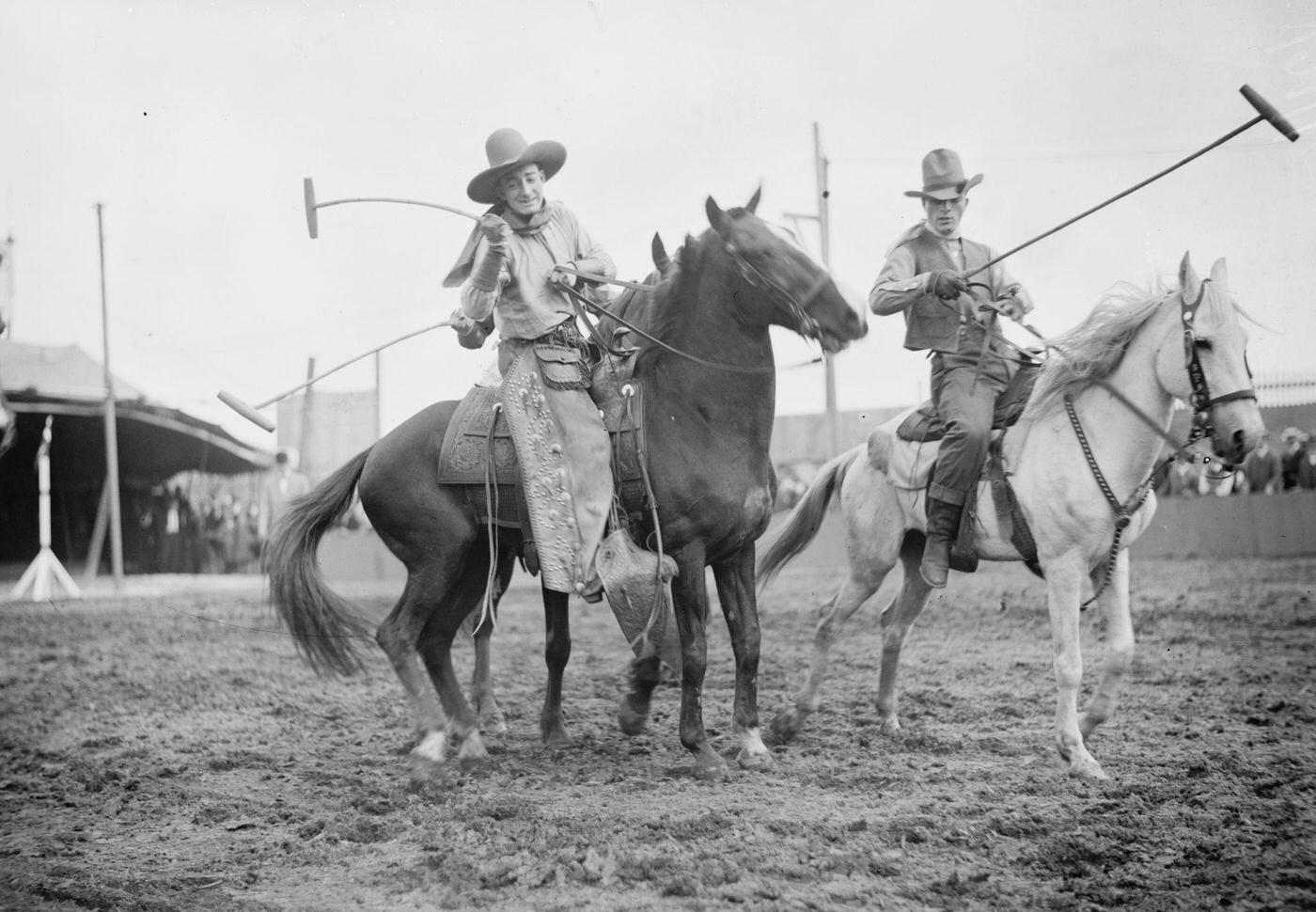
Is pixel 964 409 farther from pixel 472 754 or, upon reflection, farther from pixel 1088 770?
pixel 472 754

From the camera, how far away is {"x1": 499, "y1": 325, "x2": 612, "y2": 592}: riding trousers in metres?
5.12

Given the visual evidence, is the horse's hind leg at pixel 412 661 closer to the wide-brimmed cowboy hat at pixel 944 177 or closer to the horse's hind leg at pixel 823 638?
the horse's hind leg at pixel 823 638

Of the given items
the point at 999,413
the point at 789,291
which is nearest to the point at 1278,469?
the point at 999,413

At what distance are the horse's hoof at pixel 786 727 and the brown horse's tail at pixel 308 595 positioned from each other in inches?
88.2

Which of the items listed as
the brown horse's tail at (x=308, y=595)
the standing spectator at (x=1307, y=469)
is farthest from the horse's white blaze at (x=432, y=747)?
the standing spectator at (x=1307, y=469)

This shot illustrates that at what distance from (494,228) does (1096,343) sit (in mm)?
2902

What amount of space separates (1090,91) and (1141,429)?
2.91 m

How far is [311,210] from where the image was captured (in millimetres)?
5152

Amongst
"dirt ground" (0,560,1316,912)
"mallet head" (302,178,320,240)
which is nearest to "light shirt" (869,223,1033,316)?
"dirt ground" (0,560,1316,912)

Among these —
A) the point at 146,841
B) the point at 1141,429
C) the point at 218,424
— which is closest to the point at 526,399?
the point at 146,841

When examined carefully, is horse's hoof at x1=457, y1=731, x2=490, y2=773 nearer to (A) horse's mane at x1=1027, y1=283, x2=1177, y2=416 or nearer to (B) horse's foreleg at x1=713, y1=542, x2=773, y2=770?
(B) horse's foreleg at x1=713, y1=542, x2=773, y2=770

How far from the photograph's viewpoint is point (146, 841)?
14.5ft

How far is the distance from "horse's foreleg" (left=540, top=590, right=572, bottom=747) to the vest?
235 cm

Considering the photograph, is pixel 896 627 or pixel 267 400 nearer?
pixel 267 400
